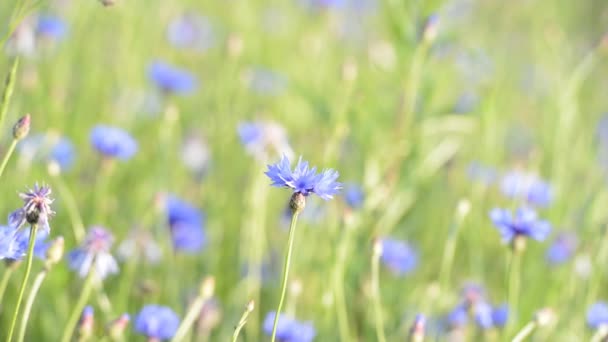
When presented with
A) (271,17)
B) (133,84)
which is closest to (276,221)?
(133,84)

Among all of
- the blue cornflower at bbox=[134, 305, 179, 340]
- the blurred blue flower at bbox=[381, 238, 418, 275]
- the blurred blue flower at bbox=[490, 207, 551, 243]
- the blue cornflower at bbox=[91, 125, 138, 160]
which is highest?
the blue cornflower at bbox=[91, 125, 138, 160]

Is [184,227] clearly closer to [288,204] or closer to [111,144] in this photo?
[111,144]

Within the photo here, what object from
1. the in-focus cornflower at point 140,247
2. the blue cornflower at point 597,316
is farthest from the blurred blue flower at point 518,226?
the in-focus cornflower at point 140,247

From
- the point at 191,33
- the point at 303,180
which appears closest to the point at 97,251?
the point at 303,180

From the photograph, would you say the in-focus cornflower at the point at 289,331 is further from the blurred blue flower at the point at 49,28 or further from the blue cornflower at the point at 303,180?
the blurred blue flower at the point at 49,28

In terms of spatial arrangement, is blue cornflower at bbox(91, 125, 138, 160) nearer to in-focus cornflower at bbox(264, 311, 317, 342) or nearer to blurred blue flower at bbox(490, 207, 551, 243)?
in-focus cornflower at bbox(264, 311, 317, 342)

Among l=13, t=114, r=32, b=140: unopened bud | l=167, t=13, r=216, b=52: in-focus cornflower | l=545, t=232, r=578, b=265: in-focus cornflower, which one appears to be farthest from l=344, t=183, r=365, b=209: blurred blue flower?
l=167, t=13, r=216, b=52: in-focus cornflower
